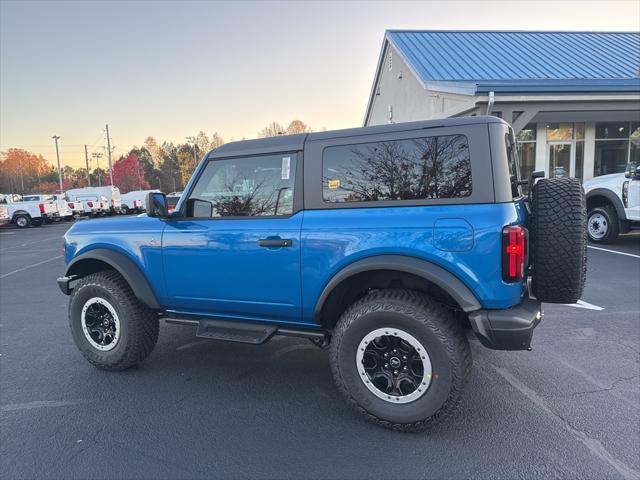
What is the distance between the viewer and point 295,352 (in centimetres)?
439

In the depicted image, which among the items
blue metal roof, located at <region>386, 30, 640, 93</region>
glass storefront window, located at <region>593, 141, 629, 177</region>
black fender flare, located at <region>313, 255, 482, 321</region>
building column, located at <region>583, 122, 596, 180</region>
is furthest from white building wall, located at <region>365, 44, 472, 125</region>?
black fender flare, located at <region>313, 255, 482, 321</region>

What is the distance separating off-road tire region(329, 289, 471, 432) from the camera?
2.83 meters

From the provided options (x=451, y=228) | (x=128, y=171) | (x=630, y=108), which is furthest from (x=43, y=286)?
(x=128, y=171)

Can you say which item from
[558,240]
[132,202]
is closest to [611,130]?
[558,240]

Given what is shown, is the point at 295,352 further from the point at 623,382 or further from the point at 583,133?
the point at 583,133

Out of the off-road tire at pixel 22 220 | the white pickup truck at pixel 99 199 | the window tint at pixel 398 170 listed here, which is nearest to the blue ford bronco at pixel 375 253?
the window tint at pixel 398 170

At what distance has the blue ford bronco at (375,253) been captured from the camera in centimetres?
278

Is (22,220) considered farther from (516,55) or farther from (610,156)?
(610,156)

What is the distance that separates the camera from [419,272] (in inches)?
111

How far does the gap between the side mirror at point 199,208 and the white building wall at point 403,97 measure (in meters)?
11.0

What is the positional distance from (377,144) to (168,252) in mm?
1940

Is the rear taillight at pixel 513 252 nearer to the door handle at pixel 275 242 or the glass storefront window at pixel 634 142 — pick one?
the door handle at pixel 275 242

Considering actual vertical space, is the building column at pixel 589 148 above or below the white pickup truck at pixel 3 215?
above

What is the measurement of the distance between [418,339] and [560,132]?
17.7 metres
